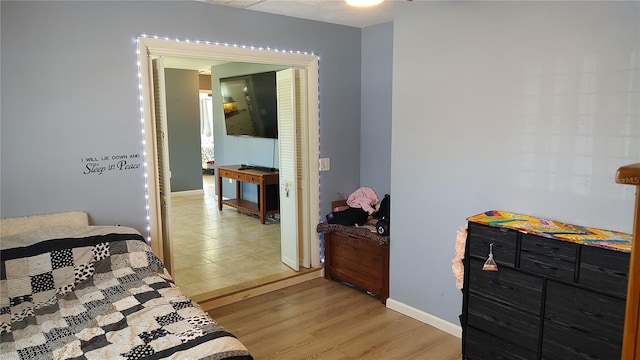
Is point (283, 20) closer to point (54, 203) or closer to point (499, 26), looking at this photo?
point (499, 26)

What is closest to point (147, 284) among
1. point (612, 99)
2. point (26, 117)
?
point (26, 117)

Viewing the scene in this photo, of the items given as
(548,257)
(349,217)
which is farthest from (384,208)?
(548,257)

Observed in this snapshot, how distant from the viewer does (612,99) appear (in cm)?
238

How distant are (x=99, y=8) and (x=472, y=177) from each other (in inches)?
109

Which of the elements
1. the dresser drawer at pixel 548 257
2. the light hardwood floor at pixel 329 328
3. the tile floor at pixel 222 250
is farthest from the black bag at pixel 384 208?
the dresser drawer at pixel 548 257

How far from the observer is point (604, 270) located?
7.11 ft

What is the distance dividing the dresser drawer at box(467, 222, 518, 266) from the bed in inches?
58.6

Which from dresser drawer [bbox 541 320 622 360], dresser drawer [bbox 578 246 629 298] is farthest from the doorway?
dresser drawer [bbox 578 246 629 298]

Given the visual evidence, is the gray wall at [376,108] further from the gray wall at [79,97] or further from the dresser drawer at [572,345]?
the dresser drawer at [572,345]

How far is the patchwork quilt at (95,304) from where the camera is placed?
6.38 ft

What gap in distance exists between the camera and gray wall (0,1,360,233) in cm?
280

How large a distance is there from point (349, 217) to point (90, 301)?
2.31 metres

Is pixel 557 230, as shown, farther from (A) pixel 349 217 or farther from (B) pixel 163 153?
(B) pixel 163 153

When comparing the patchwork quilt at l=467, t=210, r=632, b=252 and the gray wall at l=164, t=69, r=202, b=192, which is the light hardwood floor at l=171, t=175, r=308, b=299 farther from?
the patchwork quilt at l=467, t=210, r=632, b=252
